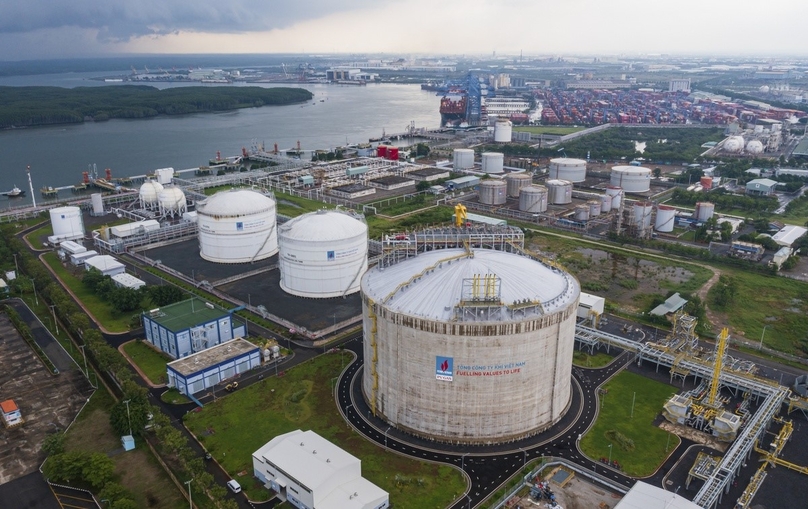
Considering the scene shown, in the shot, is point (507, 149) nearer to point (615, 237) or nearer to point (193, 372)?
point (615, 237)

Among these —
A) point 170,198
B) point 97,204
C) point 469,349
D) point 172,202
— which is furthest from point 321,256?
point 97,204

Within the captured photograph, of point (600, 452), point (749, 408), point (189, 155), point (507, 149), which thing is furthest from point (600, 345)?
point (189, 155)

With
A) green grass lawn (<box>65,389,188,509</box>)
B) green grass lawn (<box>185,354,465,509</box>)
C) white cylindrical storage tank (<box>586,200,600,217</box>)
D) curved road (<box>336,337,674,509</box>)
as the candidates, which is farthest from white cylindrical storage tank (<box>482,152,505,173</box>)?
green grass lawn (<box>65,389,188,509</box>)

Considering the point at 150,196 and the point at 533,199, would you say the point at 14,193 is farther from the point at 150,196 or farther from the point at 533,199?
the point at 533,199

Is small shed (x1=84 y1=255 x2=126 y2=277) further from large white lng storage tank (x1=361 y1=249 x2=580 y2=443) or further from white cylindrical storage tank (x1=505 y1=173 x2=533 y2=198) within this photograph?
white cylindrical storage tank (x1=505 y1=173 x2=533 y2=198)

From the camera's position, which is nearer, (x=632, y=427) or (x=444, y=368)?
(x=444, y=368)

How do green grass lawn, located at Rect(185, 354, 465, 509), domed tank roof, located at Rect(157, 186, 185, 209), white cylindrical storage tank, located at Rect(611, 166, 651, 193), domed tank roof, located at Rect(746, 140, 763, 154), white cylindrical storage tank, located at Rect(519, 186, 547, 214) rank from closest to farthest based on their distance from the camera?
green grass lawn, located at Rect(185, 354, 465, 509) < domed tank roof, located at Rect(157, 186, 185, 209) < white cylindrical storage tank, located at Rect(519, 186, 547, 214) < white cylindrical storage tank, located at Rect(611, 166, 651, 193) < domed tank roof, located at Rect(746, 140, 763, 154)
